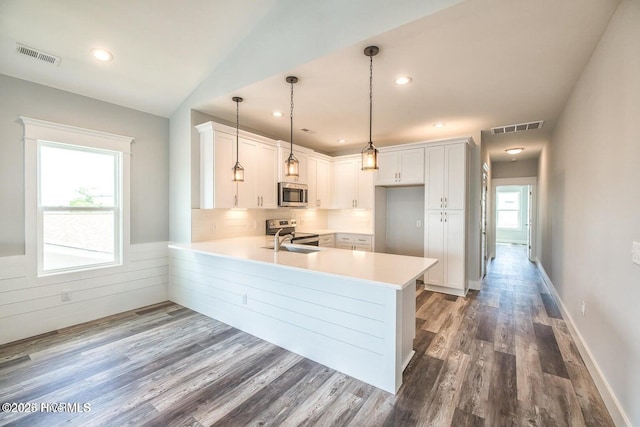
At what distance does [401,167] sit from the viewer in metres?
4.79

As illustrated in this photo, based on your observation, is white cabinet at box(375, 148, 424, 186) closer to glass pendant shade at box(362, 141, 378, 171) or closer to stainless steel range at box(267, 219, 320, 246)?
stainless steel range at box(267, 219, 320, 246)

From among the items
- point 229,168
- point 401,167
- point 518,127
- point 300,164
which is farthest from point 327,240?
point 518,127

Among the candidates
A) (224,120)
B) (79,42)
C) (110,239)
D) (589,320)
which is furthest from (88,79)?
(589,320)

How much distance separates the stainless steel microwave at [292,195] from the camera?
4641 millimetres

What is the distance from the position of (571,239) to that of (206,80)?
15.7 ft

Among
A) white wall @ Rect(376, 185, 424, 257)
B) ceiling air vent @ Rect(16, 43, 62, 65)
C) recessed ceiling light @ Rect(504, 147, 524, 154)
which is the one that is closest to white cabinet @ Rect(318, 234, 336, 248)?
white wall @ Rect(376, 185, 424, 257)

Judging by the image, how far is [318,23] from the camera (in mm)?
2457

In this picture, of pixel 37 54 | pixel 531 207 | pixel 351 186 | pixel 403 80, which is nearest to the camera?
pixel 37 54

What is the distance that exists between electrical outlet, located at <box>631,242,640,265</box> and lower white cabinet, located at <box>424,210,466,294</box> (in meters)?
2.59

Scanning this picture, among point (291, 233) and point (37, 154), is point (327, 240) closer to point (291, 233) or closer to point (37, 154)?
point (291, 233)

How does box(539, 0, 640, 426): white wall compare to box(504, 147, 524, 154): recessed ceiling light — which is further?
box(504, 147, 524, 154): recessed ceiling light

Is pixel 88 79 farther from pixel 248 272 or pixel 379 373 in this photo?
pixel 379 373

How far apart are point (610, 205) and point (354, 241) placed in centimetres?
366

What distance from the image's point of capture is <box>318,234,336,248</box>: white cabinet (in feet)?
16.8
